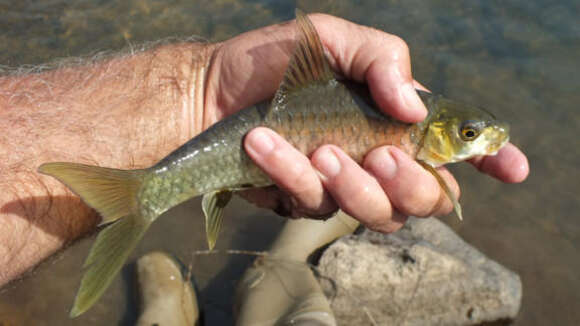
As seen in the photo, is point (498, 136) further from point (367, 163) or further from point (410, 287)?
point (410, 287)

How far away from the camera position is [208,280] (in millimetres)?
5379

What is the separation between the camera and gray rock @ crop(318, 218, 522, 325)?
4754 mm

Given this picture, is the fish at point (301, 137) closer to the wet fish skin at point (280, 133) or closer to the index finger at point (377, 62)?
the wet fish skin at point (280, 133)

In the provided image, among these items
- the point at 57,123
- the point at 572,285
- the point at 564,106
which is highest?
the point at 57,123

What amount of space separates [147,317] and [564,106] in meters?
6.14

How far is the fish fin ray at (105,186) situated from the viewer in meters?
2.79

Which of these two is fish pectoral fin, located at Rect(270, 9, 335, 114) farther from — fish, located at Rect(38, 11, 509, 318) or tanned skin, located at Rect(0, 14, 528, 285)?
tanned skin, located at Rect(0, 14, 528, 285)

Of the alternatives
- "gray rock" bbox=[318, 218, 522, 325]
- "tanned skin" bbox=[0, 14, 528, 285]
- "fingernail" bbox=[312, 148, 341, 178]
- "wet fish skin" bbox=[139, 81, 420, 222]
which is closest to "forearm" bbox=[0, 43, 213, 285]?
"tanned skin" bbox=[0, 14, 528, 285]

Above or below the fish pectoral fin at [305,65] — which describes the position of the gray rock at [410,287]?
below

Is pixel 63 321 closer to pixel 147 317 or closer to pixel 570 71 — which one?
pixel 147 317

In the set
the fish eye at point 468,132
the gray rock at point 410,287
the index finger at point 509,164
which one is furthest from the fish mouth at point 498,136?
the gray rock at point 410,287

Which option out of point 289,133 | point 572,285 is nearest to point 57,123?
point 289,133

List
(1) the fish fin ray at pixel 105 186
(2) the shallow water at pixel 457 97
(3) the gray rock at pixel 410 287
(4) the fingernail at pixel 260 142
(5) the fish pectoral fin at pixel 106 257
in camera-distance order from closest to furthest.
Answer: (5) the fish pectoral fin at pixel 106 257 < (1) the fish fin ray at pixel 105 186 < (4) the fingernail at pixel 260 142 < (3) the gray rock at pixel 410 287 < (2) the shallow water at pixel 457 97

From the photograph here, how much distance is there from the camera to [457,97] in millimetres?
7406
